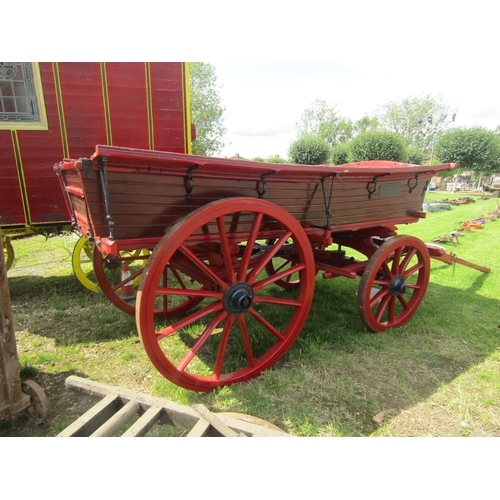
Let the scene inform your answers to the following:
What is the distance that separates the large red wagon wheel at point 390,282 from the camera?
2.99 m

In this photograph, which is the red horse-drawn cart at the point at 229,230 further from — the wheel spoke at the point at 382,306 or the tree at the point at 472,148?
the tree at the point at 472,148

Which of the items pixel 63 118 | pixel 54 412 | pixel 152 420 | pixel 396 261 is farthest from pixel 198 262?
pixel 63 118

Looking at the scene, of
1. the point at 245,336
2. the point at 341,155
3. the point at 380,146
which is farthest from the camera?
the point at 341,155

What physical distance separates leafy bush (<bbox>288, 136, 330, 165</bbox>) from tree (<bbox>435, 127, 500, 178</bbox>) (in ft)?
35.4

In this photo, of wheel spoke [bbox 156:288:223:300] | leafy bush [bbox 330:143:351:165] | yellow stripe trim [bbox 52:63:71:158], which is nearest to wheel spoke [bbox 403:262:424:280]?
wheel spoke [bbox 156:288:223:300]

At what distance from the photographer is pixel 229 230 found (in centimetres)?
238

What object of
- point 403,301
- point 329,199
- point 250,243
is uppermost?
point 329,199

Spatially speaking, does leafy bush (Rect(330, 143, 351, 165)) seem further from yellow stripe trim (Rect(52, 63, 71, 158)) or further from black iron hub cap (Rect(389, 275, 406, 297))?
yellow stripe trim (Rect(52, 63, 71, 158))

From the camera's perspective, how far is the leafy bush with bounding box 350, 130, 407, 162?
55.8 ft

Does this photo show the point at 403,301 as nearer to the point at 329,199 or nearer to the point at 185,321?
the point at 329,199

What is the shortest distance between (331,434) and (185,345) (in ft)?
5.25

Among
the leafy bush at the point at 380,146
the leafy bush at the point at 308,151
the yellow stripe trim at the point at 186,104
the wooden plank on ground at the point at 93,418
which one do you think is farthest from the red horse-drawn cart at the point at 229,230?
the leafy bush at the point at 308,151

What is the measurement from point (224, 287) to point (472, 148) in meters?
27.2

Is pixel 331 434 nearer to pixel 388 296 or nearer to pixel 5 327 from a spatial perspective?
pixel 388 296
